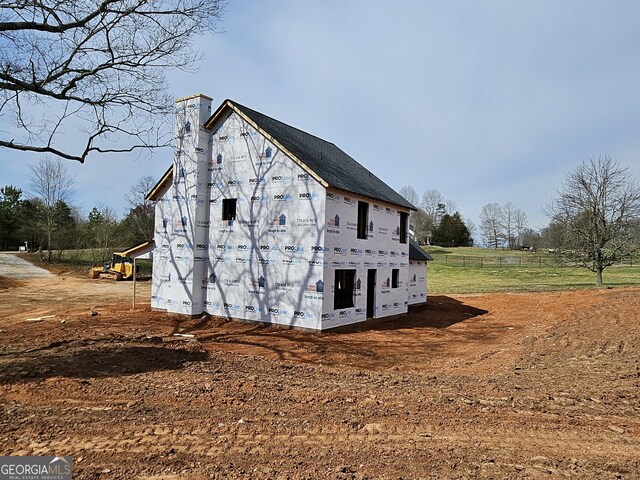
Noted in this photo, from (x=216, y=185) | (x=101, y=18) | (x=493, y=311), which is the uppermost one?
(x=101, y=18)

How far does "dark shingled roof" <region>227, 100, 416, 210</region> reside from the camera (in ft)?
48.6

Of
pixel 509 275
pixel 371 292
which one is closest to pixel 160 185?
pixel 371 292

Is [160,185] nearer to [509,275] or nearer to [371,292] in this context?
[371,292]

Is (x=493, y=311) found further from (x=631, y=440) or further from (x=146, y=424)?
(x=146, y=424)

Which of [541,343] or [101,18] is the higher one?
[101,18]

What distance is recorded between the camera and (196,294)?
51.8ft

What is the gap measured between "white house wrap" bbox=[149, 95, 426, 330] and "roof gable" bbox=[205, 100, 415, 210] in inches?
3.1

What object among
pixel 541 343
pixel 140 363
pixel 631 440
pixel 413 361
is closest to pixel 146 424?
pixel 140 363

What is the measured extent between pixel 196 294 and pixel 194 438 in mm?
11431

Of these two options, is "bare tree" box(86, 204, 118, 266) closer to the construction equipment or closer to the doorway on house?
the construction equipment

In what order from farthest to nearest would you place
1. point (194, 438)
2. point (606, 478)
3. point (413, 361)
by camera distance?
point (413, 361) < point (194, 438) < point (606, 478)

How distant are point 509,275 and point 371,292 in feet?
99.2

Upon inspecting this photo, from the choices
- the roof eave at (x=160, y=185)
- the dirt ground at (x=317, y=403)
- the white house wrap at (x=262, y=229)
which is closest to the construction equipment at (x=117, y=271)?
the roof eave at (x=160, y=185)

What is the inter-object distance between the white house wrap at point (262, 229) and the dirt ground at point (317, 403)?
84.7 inches
